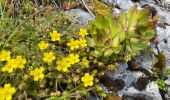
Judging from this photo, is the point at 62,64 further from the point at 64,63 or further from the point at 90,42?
the point at 90,42

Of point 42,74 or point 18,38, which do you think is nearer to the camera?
point 42,74

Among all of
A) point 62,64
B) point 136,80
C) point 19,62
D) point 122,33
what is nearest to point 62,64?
point 62,64

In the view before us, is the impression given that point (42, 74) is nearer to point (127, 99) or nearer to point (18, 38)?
point (18, 38)

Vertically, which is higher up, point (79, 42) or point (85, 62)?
point (79, 42)

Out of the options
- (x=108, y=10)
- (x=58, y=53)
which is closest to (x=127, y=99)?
(x=58, y=53)

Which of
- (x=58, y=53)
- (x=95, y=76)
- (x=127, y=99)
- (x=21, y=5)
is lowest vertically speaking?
(x=127, y=99)

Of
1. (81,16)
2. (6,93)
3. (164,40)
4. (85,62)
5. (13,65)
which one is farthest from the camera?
(164,40)

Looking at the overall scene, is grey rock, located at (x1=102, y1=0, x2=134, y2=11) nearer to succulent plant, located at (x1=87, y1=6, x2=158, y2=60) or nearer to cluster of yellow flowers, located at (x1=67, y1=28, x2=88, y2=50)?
succulent plant, located at (x1=87, y1=6, x2=158, y2=60)

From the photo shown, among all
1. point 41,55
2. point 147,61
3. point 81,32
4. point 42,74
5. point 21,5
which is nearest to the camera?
point 42,74
